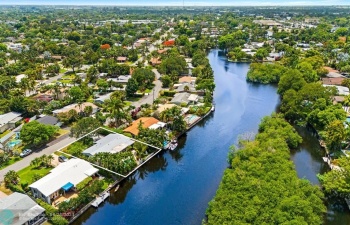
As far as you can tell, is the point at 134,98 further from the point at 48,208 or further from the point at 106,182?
the point at 48,208

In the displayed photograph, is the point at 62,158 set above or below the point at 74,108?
below

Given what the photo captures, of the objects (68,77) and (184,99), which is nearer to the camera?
(184,99)

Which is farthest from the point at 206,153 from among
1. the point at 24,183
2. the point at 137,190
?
the point at 24,183

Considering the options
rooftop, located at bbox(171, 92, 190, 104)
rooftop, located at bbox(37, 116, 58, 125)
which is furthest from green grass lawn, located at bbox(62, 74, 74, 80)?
rooftop, located at bbox(171, 92, 190, 104)

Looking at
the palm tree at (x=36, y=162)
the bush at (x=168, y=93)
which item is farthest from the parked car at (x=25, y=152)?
Answer: the bush at (x=168, y=93)

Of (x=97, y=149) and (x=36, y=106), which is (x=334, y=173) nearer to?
(x=97, y=149)

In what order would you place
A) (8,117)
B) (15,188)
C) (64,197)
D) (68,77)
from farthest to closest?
(68,77), (8,117), (64,197), (15,188)

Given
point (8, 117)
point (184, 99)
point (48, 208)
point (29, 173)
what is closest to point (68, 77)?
point (8, 117)

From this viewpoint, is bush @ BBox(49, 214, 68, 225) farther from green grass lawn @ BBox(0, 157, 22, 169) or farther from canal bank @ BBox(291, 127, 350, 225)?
canal bank @ BBox(291, 127, 350, 225)
